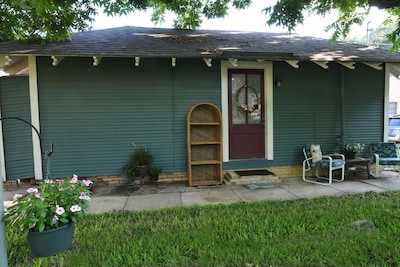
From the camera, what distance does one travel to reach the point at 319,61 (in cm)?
538

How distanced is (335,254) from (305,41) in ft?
20.1

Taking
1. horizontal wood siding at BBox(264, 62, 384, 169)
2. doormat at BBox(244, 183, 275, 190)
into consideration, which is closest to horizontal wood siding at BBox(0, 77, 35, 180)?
doormat at BBox(244, 183, 275, 190)

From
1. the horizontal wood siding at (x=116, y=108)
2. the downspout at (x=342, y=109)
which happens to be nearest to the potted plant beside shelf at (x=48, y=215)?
the horizontal wood siding at (x=116, y=108)

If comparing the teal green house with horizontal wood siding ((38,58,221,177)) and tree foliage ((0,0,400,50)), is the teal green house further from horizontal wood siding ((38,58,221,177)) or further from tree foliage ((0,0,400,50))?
tree foliage ((0,0,400,50))

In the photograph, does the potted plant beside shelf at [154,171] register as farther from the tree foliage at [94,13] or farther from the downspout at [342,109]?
the downspout at [342,109]

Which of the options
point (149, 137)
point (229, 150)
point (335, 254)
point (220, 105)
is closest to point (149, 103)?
point (149, 137)

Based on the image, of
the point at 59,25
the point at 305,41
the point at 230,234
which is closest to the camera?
the point at 230,234

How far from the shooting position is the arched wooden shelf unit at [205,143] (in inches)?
215

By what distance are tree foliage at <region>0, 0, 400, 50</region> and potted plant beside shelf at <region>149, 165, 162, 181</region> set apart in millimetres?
3156

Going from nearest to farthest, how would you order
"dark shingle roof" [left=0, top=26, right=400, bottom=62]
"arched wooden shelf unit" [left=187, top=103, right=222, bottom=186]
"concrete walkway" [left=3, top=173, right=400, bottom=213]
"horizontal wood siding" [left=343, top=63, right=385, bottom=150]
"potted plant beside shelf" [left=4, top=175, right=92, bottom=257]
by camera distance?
"potted plant beside shelf" [left=4, top=175, right=92, bottom=257] < "concrete walkway" [left=3, top=173, right=400, bottom=213] < "dark shingle roof" [left=0, top=26, right=400, bottom=62] < "arched wooden shelf unit" [left=187, top=103, right=222, bottom=186] < "horizontal wood siding" [left=343, top=63, right=385, bottom=150]

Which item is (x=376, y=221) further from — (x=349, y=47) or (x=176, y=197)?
(x=349, y=47)

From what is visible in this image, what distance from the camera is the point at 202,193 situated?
4.82 metres

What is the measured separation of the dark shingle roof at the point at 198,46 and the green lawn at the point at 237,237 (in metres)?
2.91

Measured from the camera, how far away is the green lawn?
247cm
